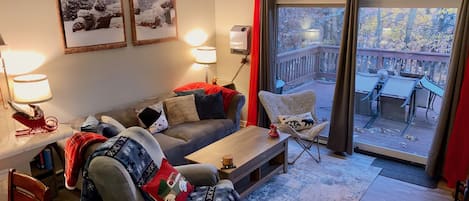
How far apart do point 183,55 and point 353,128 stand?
2552mm

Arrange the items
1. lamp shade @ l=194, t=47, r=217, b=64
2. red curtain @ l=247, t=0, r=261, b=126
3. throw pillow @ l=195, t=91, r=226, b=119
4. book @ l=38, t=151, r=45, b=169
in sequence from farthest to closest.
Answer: lamp shade @ l=194, t=47, r=217, b=64 < red curtain @ l=247, t=0, r=261, b=126 < throw pillow @ l=195, t=91, r=226, b=119 < book @ l=38, t=151, r=45, b=169

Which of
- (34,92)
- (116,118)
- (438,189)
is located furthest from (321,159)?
(34,92)

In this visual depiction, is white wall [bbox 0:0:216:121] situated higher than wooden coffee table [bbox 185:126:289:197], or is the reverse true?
white wall [bbox 0:0:216:121]

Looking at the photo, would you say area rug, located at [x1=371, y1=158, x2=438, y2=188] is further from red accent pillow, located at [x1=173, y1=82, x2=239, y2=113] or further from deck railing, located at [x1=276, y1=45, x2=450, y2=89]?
red accent pillow, located at [x1=173, y1=82, x2=239, y2=113]

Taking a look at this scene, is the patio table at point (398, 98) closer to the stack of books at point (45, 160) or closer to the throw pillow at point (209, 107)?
the throw pillow at point (209, 107)

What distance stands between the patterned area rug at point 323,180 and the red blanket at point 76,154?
1.59 meters

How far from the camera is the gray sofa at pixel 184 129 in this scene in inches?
153

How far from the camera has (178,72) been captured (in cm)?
522

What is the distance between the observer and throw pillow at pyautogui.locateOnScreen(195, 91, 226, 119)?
15.4ft

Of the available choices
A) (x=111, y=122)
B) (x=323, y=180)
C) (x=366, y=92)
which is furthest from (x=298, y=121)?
(x=111, y=122)

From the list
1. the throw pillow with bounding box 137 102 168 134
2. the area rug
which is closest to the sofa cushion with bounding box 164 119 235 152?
the throw pillow with bounding box 137 102 168 134

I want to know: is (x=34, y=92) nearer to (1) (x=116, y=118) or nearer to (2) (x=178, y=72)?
(1) (x=116, y=118)

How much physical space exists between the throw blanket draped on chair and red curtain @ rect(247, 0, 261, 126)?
111 inches

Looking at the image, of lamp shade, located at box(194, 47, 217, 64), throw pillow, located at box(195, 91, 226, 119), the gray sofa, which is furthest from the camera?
lamp shade, located at box(194, 47, 217, 64)
